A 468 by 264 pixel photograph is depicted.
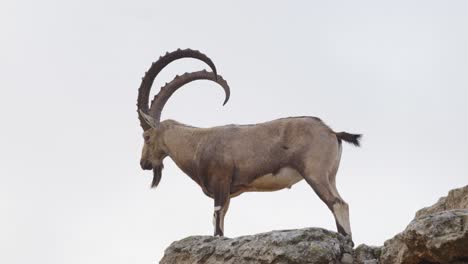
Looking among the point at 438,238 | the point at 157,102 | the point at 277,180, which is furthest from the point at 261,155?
the point at 438,238

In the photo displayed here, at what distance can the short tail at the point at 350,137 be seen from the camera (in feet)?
35.1

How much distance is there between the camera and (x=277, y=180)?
10.8 m

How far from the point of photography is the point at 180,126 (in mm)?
12570

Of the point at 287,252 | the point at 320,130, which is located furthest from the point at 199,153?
the point at 287,252

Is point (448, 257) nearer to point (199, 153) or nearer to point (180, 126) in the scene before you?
point (199, 153)

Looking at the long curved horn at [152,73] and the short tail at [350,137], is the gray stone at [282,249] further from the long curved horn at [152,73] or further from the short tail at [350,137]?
the long curved horn at [152,73]

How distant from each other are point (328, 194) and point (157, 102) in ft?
13.0

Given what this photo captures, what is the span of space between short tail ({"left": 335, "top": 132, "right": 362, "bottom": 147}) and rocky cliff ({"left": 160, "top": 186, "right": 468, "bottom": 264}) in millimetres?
2185

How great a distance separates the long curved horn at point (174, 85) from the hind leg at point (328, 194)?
2952 mm

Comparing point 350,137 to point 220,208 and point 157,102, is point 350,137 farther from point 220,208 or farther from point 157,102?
point 157,102

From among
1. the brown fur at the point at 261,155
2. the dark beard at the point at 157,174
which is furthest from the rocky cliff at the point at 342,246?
the dark beard at the point at 157,174

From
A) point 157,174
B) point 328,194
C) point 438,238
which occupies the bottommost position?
point 438,238

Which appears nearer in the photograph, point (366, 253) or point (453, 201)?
point (366, 253)

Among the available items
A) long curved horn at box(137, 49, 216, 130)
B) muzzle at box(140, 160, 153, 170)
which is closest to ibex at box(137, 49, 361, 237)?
muzzle at box(140, 160, 153, 170)
